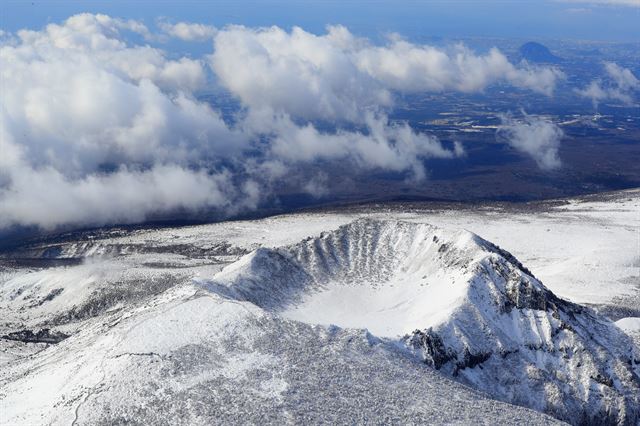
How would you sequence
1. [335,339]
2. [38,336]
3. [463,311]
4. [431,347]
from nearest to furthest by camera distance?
[335,339], [431,347], [463,311], [38,336]

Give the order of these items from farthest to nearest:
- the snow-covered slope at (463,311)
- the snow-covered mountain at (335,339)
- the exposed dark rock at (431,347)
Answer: the snow-covered slope at (463,311), the exposed dark rock at (431,347), the snow-covered mountain at (335,339)

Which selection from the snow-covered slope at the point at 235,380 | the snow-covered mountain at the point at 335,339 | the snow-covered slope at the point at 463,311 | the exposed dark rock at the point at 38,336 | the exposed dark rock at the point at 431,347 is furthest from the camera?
the exposed dark rock at the point at 38,336

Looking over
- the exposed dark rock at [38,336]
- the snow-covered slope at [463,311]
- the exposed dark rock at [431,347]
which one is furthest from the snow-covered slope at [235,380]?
the exposed dark rock at [38,336]

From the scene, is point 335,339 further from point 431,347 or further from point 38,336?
point 38,336

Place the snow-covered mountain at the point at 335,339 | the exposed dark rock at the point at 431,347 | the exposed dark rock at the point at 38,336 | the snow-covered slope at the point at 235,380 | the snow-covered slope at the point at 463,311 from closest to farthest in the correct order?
the snow-covered slope at the point at 235,380 → the snow-covered mountain at the point at 335,339 → the exposed dark rock at the point at 431,347 → the snow-covered slope at the point at 463,311 → the exposed dark rock at the point at 38,336

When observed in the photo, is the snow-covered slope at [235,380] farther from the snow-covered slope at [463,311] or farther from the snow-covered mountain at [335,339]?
the snow-covered slope at [463,311]

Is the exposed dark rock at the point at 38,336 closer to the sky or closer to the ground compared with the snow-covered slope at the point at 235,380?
closer to the ground

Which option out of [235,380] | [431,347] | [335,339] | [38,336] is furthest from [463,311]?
[38,336]

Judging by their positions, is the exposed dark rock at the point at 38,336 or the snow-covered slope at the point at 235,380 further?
the exposed dark rock at the point at 38,336

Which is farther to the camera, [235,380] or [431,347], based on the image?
[431,347]

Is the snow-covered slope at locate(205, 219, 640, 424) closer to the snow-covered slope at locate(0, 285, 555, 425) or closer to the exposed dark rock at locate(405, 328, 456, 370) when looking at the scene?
the exposed dark rock at locate(405, 328, 456, 370)
